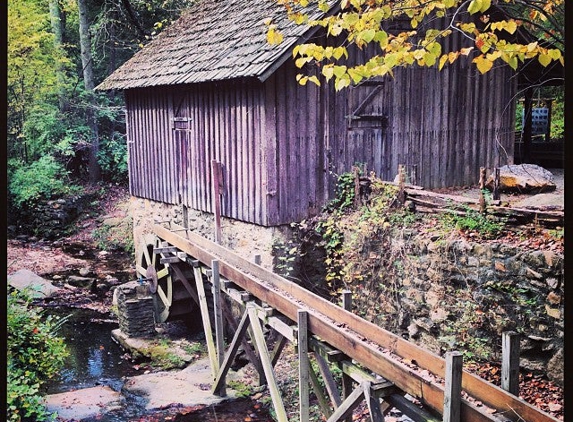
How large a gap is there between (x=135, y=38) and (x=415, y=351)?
1731 centimetres

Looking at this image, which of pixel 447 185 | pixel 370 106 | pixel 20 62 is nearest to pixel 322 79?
pixel 370 106

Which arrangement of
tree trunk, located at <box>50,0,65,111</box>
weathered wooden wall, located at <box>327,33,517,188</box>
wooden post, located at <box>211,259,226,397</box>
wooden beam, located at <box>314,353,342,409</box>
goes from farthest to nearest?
tree trunk, located at <box>50,0,65,111</box> < weathered wooden wall, located at <box>327,33,517,188</box> < wooden post, located at <box>211,259,226,397</box> < wooden beam, located at <box>314,353,342,409</box>

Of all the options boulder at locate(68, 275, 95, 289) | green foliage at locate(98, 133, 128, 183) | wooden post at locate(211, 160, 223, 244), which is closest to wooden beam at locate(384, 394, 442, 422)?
wooden post at locate(211, 160, 223, 244)

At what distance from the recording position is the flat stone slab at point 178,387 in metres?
7.72

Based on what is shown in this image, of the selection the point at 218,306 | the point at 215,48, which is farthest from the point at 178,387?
the point at 215,48

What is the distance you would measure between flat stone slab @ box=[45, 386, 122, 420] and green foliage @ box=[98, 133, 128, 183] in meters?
12.1

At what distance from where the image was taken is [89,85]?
62.5ft

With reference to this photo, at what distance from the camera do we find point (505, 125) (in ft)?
37.0

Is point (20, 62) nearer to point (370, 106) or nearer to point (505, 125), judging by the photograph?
point (370, 106)

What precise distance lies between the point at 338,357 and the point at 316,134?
4868 mm

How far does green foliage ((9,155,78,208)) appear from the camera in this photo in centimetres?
1644

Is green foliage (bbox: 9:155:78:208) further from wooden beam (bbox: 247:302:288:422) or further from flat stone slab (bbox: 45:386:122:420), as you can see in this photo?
wooden beam (bbox: 247:302:288:422)

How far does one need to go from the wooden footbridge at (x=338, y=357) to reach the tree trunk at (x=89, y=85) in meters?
10.5

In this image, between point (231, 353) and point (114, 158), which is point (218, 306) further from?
point (114, 158)
